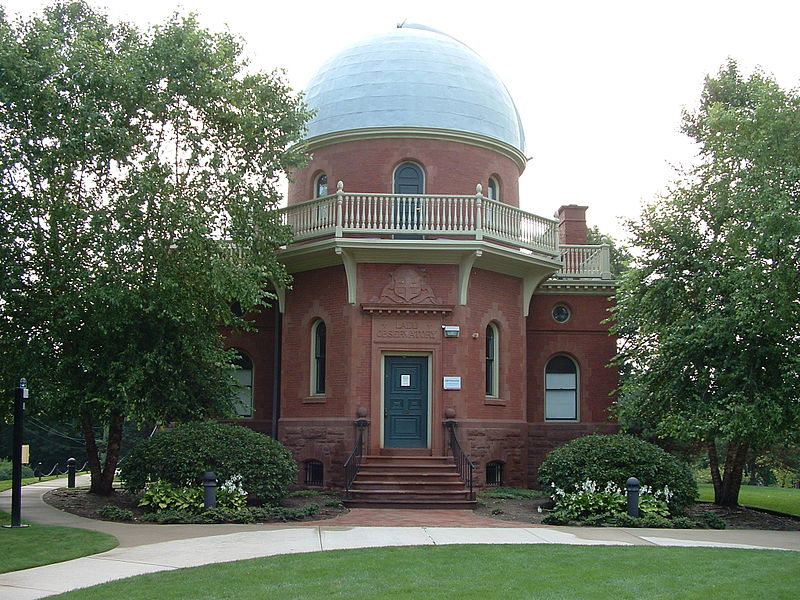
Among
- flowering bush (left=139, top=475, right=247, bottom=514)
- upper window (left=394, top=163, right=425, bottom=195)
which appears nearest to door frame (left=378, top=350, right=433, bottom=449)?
upper window (left=394, top=163, right=425, bottom=195)

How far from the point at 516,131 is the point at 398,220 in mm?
5966

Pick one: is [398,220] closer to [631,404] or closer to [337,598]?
[631,404]

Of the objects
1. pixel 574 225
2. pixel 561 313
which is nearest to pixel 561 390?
pixel 561 313

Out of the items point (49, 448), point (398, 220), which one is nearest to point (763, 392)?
point (398, 220)

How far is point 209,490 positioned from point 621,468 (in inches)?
302

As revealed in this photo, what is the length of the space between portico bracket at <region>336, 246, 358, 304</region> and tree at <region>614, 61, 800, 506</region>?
623cm

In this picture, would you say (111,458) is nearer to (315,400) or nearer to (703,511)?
(315,400)

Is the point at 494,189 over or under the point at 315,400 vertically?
over

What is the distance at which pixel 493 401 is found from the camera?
21406 mm

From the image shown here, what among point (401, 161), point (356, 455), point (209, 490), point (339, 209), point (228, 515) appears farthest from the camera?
point (401, 161)

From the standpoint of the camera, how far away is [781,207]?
14523mm

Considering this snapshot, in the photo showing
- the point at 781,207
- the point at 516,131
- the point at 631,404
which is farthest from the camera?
the point at 516,131

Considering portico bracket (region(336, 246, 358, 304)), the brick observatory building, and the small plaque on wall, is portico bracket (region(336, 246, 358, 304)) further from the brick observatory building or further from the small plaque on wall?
the small plaque on wall

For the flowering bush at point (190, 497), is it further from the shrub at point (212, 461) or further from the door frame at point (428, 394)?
the door frame at point (428, 394)
